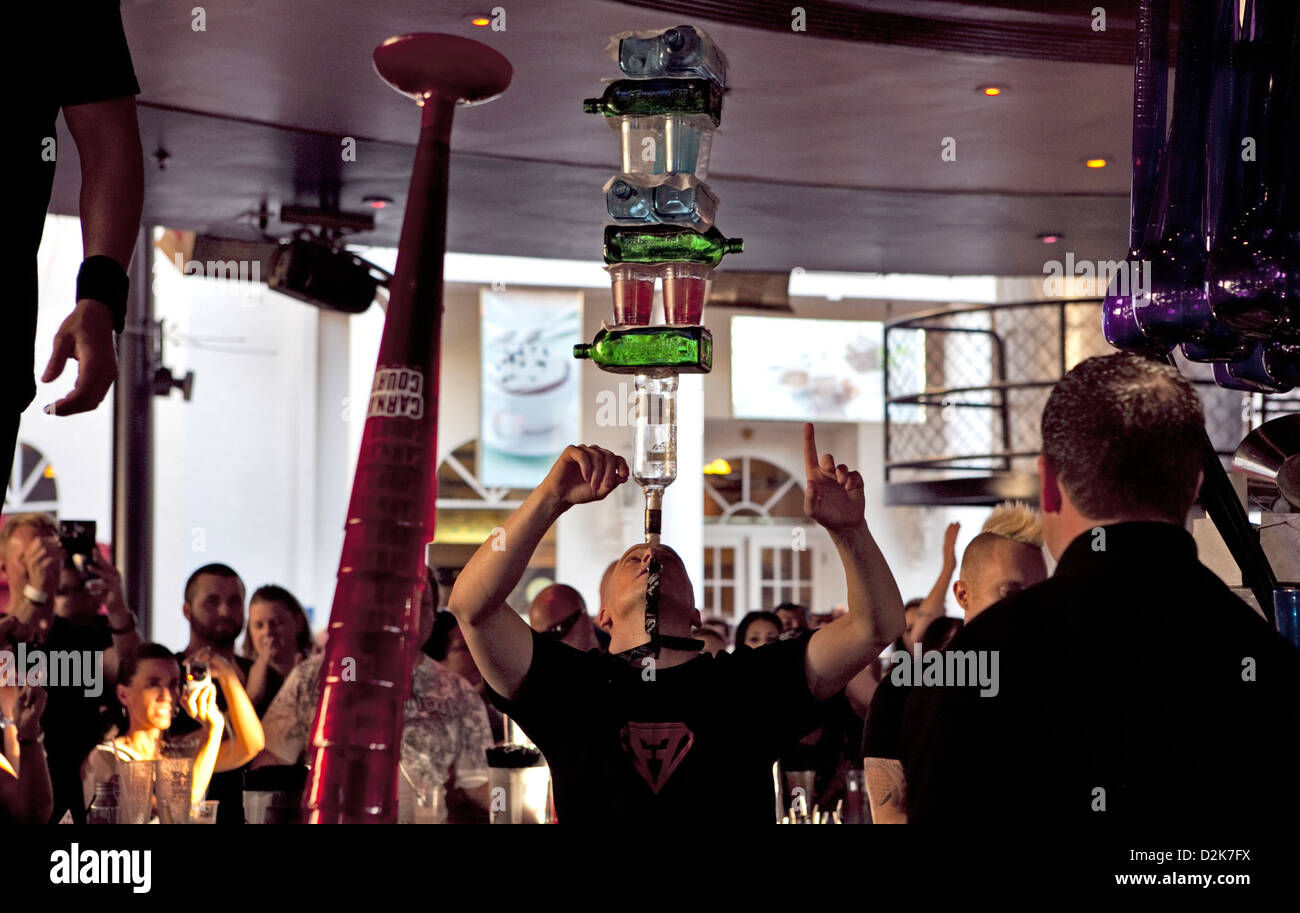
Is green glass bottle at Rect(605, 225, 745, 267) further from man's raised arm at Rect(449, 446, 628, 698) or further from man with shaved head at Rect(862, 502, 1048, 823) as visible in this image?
man with shaved head at Rect(862, 502, 1048, 823)

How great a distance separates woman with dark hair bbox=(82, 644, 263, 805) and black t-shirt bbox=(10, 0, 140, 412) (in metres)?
1.45

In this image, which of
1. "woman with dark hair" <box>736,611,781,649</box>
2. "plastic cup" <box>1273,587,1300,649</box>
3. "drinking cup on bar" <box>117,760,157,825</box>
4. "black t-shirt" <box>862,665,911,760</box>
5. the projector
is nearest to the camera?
"plastic cup" <box>1273,587,1300,649</box>

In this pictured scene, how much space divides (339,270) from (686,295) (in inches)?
155

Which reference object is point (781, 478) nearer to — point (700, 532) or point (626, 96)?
point (700, 532)

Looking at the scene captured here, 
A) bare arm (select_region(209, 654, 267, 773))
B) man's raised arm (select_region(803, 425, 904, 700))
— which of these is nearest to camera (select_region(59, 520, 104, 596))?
bare arm (select_region(209, 654, 267, 773))

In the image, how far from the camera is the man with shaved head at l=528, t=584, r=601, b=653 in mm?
3799

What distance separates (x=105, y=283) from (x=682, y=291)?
0.64 meters

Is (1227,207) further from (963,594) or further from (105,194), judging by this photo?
(105,194)

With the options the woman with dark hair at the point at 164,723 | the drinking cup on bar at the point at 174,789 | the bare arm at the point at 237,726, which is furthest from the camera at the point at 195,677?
the drinking cup on bar at the point at 174,789

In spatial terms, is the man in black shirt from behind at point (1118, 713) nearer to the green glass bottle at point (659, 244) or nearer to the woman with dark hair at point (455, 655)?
the green glass bottle at point (659, 244)

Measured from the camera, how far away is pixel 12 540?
9.87 feet

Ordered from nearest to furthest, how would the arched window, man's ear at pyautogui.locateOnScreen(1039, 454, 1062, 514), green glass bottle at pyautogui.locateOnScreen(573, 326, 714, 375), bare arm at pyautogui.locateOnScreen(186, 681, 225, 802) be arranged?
man's ear at pyautogui.locateOnScreen(1039, 454, 1062, 514)
green glass bottle at pyautogui.locateOnScreen(573, 326, 714, 375)
bare arm at pyautogui.locateOnScreen(186, 681, 225, 802)
the arched window
